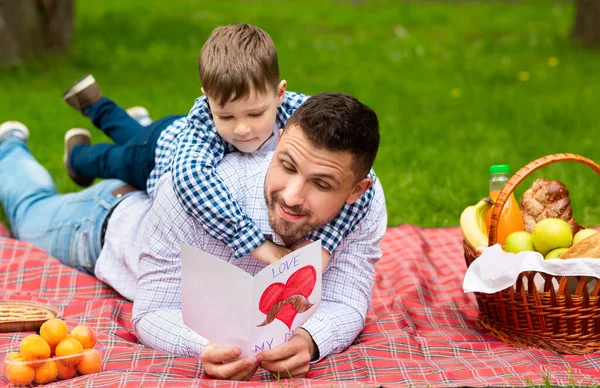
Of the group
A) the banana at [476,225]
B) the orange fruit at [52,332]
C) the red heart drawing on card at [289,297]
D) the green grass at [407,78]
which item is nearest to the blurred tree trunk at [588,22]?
the green grass at [407,78]

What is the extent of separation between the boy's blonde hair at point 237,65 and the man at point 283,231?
0.93 ft

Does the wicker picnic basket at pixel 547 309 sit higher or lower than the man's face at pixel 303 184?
lower

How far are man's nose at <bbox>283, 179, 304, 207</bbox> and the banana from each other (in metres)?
0.99

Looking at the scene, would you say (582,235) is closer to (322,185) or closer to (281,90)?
(322,185)

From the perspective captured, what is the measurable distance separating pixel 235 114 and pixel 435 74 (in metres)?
6.89

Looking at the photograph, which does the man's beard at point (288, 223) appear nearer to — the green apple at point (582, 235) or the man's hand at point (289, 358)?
the man's hand at point (289, 358)

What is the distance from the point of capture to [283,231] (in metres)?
3.13

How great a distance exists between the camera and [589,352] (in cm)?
349

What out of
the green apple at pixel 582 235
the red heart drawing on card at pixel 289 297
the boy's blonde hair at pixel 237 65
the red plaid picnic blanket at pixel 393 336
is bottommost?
the red plaid picnic blanket at pixel 393 336

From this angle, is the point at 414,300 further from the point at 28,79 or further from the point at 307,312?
the point at 28,79

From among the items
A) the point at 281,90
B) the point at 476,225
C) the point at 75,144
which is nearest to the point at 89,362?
the point at 281,90

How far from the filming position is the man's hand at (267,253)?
320cm

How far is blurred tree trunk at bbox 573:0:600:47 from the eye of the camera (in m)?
11.1

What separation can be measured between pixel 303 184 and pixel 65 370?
1.06 metres
